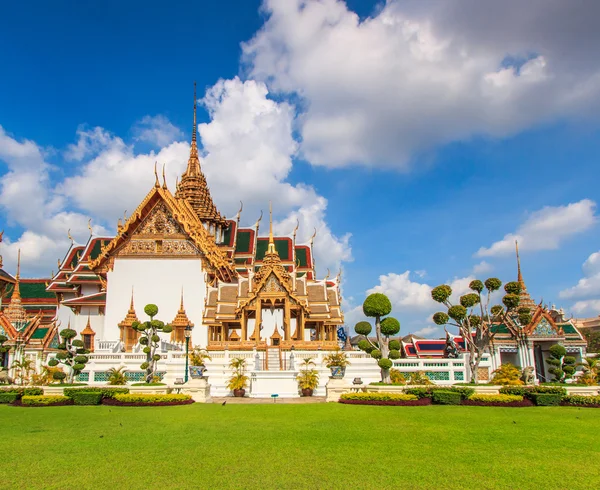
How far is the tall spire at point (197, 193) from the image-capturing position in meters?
34.6

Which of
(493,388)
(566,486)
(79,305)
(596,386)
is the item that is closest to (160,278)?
(79,305)

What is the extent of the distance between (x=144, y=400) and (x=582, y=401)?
10.9m

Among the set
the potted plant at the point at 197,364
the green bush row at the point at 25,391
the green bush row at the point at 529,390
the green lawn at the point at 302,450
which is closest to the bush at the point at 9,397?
the green bush row at the point at 25,391

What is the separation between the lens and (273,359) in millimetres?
19812

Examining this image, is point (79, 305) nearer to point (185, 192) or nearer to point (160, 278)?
point (160, 278)

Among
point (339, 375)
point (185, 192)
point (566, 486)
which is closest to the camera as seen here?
point (566, 486)

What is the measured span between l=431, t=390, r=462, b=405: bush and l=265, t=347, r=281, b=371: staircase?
25.5ft

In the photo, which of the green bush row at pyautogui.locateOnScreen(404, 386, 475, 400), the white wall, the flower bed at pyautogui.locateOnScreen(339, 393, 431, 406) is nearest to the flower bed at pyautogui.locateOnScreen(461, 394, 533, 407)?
the green bush row at pyautogui.locateOnScreen(404, 386, 475, 400)

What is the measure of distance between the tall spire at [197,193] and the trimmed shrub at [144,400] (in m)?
21.6

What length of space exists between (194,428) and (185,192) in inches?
1125

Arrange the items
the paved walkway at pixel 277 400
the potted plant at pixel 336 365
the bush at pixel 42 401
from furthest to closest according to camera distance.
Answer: the potted plant at pixel 336 365 → the paved walkway at pixel 277 400 → the bush at pixel 42 401

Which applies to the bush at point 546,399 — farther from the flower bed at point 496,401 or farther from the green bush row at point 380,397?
the green bush row at point 380,397

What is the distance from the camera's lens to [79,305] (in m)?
29.2

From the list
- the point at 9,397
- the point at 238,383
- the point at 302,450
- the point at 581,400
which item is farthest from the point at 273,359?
the point at 302,450
